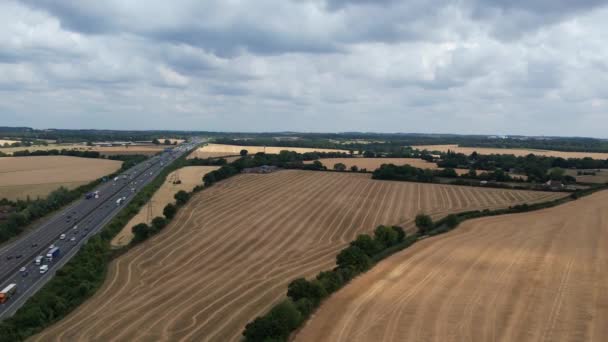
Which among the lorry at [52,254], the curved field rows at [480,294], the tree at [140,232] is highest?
the curved field rows at [480,294]

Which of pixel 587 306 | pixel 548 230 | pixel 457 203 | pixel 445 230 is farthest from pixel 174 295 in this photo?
pixel 457 203

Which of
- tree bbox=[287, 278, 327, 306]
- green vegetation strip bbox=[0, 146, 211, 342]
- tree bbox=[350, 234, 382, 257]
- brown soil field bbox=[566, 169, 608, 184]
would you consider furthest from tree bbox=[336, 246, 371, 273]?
brown soil field bbox=[566, 169, 608, 184]

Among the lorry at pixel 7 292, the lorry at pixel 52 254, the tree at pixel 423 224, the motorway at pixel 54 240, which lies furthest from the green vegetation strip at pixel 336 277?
the lorry at pixel 52 254

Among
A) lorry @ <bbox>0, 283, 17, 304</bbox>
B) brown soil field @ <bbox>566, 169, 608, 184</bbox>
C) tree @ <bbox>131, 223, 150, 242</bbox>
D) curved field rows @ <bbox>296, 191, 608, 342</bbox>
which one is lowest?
lorry @ <bbox>0, 283, 17, 304</bbox>

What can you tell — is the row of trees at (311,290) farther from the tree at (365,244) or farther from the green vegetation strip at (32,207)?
the green vegetation strip at (32,207)

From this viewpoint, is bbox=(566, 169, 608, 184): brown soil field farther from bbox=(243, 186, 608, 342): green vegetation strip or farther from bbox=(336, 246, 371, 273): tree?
bbox=(336, 246, 371, 273): tree

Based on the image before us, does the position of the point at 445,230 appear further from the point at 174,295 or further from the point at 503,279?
the point at 174,295

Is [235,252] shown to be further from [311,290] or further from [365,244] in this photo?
[311,290]

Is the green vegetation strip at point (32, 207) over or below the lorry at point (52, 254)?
over
